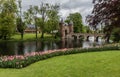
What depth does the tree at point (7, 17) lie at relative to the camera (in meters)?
73.3

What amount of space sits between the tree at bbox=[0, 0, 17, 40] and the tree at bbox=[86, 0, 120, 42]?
2532 inches

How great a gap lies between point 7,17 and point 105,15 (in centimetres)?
6534

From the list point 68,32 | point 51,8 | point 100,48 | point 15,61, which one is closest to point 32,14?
point 51,8

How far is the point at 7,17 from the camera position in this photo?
241 ft

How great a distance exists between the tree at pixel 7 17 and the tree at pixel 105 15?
211 feet

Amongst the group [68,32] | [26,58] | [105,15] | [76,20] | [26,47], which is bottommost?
[68,32]

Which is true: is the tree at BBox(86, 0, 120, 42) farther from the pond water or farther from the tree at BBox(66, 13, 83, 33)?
the tree at BBox(66, 13, 83, 33)

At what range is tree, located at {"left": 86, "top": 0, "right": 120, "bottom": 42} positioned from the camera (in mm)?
10254

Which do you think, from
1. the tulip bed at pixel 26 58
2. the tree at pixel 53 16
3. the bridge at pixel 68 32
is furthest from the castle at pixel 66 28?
the tulip bed at pixel 26 58

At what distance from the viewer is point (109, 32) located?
10883 millimetres

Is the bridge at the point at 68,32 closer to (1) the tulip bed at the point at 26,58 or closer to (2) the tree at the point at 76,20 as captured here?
(2) the tree at the point at 76,20

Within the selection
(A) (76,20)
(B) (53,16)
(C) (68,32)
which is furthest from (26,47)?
(A) (76,20)

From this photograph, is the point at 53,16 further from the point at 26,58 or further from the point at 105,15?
the point at 105,15

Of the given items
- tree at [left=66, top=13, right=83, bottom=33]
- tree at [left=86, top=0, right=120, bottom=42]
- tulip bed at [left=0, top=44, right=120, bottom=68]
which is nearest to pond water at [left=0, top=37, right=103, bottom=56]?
tulip bed at [left=0, top=44, right=120, bottom=68]
